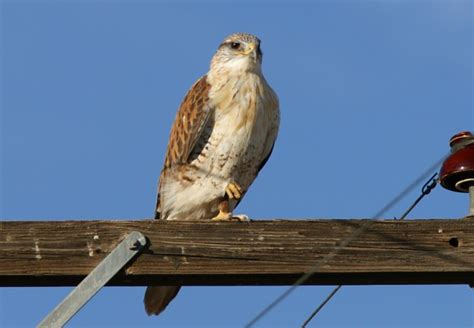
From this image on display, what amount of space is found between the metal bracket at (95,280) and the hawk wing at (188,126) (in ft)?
8.14

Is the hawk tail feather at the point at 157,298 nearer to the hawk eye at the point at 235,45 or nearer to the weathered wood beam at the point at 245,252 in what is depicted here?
the weathered wood beam at the point at 245,252

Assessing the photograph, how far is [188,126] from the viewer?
689 centimetres

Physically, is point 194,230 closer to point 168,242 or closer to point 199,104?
point 168,242

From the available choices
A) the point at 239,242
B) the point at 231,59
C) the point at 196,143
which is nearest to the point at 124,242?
the point at 239,242

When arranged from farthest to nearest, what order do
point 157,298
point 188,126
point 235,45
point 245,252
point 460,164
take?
point 235,45 → point 188,126 → point 157,298 → point 460,164 → point 245,252

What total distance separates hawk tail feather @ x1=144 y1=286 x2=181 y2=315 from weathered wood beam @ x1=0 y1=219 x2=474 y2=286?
765 millimetres

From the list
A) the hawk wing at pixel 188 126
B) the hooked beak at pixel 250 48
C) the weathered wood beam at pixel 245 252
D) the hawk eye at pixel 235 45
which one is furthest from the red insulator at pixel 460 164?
the hawk eye at pixel 235 45

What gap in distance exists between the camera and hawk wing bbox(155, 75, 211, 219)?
22.4 ft

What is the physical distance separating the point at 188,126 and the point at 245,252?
8.35 feet

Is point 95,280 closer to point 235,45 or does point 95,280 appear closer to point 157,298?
point 157,298

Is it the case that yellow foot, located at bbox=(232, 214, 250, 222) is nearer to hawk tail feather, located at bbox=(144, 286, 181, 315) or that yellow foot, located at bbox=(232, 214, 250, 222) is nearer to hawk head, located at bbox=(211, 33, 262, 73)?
hawk tail feather, located at bbox=(144, 286, 181, 315)

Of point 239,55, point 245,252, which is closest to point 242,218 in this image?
point 245,252

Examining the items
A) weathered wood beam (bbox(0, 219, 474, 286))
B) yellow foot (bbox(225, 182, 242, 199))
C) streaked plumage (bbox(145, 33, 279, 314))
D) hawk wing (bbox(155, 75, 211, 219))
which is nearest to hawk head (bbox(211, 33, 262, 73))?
streaked plumage (bbox(145, 33, 279, 314))

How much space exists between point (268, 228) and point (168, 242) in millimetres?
401
